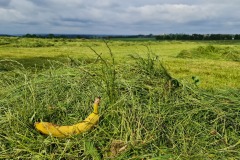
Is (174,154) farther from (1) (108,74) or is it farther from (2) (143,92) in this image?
(1) (108,74)

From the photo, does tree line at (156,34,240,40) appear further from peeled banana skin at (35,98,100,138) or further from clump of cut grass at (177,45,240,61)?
peeled banana skin at (35,98,100,138)

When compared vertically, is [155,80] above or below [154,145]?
above

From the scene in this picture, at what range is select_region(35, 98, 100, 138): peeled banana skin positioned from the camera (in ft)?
9.36

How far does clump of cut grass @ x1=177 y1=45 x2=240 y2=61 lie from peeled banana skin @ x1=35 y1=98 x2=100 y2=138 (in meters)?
13.3

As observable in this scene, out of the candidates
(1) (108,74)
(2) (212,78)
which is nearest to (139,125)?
(1) (108,74)

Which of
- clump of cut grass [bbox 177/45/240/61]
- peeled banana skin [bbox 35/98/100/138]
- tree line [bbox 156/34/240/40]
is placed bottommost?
tree line [bbox 156/34/240/40]

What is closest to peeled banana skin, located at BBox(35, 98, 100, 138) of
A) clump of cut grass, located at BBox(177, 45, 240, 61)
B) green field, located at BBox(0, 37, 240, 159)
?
green field, located at BBox(0, 37, 240, 159)

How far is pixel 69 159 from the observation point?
270cm

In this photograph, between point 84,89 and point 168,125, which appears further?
point 84,89

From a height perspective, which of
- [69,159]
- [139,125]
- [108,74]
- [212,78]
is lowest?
[212,78]

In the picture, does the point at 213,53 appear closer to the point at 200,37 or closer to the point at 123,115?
the point at 123,115

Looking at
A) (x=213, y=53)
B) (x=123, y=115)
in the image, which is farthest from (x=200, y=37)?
(x=123, y=115)

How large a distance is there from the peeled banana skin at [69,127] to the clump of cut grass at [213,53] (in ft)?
43.5

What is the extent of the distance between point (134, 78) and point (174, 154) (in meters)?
1.18
